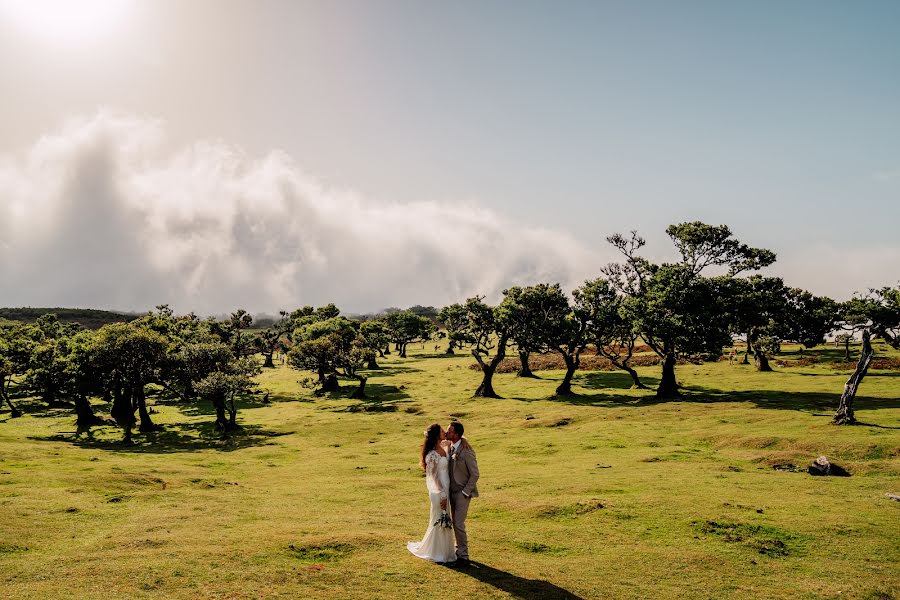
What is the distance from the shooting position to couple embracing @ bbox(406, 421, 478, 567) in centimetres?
1472

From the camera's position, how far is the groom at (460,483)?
1474cm

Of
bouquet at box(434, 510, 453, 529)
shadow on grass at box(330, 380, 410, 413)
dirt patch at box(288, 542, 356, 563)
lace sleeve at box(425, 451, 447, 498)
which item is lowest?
shadow on grass at box(330, 380, 410, 413)

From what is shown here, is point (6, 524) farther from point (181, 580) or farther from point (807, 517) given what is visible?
point (807, 517)

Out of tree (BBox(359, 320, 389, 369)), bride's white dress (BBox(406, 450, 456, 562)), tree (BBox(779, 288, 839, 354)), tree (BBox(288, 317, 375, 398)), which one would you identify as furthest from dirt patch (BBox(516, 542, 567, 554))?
tree (BBox(359, 320, 389, 369))

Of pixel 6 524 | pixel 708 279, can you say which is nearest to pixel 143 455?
pixel 6 524

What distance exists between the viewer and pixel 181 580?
13.3m

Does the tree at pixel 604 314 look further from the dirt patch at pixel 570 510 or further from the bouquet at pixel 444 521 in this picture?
the bouquet at pixel 444 521

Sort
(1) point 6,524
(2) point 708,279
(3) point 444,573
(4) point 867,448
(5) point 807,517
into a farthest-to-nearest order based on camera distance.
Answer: (2) point 708,279 → (4) point 867,448 → (5) point 807,517 → (1) point 6,524 → (3) point 444,573

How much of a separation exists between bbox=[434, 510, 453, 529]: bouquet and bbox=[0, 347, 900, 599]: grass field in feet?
3.65

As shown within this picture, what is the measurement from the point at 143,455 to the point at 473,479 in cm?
3197

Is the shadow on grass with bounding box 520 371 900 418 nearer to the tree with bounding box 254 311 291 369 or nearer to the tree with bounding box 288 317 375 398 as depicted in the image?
the tree with bounding box 288 317 375 398

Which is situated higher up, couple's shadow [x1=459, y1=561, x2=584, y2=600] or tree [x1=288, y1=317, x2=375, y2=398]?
tree [x1=288, y1=317, x2=375, y2=398]

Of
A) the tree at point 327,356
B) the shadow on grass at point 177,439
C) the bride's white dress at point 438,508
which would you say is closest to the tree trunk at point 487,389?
the tree at point 327,356

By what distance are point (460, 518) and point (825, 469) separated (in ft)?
67.1
